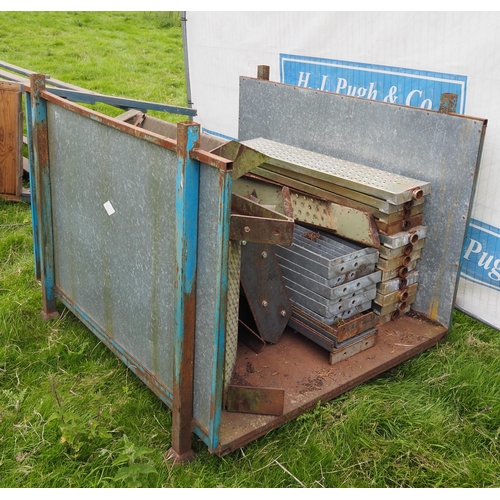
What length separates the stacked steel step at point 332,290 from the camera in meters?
3.30

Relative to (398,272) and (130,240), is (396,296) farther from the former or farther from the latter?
(130,240)

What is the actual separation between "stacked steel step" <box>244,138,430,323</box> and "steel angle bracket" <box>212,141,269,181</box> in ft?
2.96

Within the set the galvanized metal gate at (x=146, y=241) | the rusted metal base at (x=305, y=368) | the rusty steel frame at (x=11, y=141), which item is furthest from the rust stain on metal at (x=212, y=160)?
the rusty steel frame at (x=11, y=141)

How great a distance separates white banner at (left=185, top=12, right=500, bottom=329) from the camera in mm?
3766

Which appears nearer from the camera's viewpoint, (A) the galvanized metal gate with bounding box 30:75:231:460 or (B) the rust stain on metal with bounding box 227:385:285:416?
(A) the galvanized metal gate with bounding box 30:75:231:460

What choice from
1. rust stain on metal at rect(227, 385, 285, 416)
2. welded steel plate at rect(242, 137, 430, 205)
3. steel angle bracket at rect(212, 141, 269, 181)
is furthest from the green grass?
steel angle bracket at rect(212, 141, 269, 181)

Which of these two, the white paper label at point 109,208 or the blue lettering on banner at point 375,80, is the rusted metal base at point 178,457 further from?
the blue lettering on banner at point 375,80

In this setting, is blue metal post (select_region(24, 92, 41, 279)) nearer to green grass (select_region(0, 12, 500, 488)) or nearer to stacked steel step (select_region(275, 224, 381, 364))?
green grass (select_region(0, 12, 500, 488))

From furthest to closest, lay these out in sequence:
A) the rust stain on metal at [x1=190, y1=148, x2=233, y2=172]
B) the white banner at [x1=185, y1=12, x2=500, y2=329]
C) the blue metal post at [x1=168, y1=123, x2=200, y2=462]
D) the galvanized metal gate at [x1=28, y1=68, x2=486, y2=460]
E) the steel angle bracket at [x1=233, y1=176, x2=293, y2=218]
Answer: the white banner at [x1=185, y1=12, x2=500, y2=329], the steel angle bracket at [x1=233, y1=176, x2=293, y2=218], the galvanized metal gate at [x1=28, y1=68, x2=486, y2=460], the blue metal post at [x1=168, y1=123, x2=200, y2=462], the rust stain on metal at [x1=190, y1=148, x2=233, y2=172]

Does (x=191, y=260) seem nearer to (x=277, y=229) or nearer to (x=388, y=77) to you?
(x=277, y=229)

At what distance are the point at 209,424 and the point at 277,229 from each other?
0.91m

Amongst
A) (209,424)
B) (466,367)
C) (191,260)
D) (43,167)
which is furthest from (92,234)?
(466,367)

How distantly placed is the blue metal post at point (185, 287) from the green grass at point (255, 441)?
0.55 ft

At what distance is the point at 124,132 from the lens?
2762 millimetres
